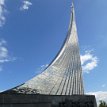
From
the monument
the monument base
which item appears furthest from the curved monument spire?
the monument base

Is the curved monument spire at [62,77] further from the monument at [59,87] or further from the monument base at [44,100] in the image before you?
the monument base at [44,100]

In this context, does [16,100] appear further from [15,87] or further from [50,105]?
[15,87]

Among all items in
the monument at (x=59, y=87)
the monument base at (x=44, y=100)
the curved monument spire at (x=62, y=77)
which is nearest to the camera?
the monument base at (x=44, y=100)

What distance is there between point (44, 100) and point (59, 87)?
28.0ft

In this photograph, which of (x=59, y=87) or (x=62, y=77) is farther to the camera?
(x=62, y=77)

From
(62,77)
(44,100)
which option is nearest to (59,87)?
(62,77)

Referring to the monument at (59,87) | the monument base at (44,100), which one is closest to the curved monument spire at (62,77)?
the monument at (59,87)

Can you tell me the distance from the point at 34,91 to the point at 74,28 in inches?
1081

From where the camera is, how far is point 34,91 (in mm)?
22953

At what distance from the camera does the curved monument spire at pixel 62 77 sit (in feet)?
80.9

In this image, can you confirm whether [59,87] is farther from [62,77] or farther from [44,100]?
[44,100]

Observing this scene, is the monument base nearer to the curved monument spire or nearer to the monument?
the monument

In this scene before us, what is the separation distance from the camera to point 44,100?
62.1 ft

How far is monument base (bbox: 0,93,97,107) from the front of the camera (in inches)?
685
